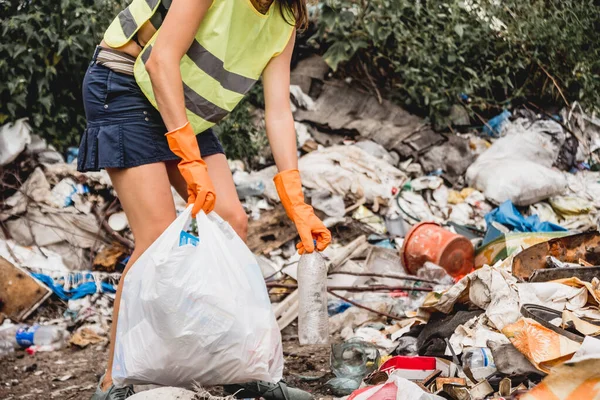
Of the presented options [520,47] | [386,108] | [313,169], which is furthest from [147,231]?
[520,47]

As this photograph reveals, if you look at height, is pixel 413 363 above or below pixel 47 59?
below

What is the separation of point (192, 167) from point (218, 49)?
0.44 m

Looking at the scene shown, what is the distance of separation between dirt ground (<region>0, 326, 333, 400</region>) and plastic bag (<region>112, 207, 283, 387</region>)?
549 millimetres

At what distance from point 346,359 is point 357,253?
1525 mm

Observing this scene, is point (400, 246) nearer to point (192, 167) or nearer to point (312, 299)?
point (312, 299)

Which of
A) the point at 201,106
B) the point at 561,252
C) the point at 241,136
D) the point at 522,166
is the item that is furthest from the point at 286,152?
the point at 522,166

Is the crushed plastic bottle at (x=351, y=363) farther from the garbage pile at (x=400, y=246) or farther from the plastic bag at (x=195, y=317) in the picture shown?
the plastic bag at (x=195, y=317)

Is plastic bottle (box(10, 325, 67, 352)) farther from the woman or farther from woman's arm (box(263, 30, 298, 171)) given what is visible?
woman's arm (box(263, 30, 298, 171))

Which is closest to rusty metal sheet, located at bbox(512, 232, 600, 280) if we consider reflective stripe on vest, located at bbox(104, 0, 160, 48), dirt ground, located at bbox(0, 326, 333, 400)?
dirt ground, located at bbox(0, 326, 333, 400)

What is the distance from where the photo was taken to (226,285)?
196 centimetres

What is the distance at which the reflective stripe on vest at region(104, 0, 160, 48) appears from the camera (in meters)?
2.17

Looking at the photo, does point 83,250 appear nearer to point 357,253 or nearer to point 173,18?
point 357,253

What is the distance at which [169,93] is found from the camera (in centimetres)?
206

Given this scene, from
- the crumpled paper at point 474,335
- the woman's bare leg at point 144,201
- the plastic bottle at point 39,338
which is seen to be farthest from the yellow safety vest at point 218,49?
the plastic bottle at point 39,338
